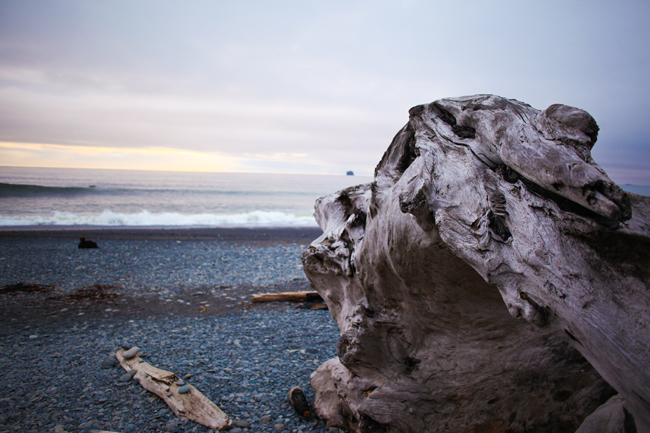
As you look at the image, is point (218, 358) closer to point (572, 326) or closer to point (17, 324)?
point (17, 324)

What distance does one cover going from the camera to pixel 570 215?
55.4 inches

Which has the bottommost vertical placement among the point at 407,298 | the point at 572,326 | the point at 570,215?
the point at 407,298

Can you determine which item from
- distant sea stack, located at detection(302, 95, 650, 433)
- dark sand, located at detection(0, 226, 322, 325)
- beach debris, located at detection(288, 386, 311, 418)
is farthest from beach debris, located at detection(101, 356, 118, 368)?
distant sea stack, located at detection(302, 95, 650, 433)

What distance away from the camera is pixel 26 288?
7582mm

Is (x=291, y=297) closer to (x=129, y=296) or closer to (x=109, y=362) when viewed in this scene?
(x=129, y=296)

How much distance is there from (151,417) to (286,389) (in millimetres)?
1323

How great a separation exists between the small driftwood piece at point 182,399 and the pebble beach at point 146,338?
0.07 metres

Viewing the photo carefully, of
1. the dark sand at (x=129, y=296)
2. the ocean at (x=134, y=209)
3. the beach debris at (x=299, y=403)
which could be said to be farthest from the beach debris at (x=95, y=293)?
the ocean at (x=134, y=209)

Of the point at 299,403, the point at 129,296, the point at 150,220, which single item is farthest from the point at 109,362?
the point at 150,220

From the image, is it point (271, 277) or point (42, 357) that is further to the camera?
point (271, 277)

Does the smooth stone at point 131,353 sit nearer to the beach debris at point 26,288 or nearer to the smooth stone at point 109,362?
the smooth stone at point 109,362

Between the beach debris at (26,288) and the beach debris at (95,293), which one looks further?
the beach debris at (26,288)

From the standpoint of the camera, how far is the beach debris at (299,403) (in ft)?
11.4

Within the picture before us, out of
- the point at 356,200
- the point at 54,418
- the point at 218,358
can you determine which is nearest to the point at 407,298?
the point at 356,200
